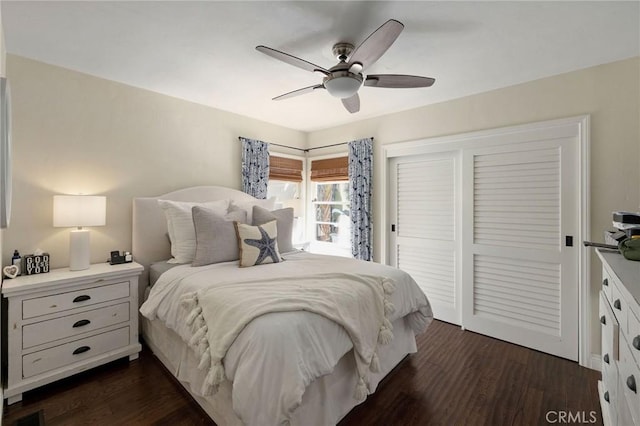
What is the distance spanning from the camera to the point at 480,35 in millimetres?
1893

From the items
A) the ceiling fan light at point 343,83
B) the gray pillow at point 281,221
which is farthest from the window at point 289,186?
the ceiling fan light at point 343,83

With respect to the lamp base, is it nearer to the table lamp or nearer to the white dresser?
the table lamp

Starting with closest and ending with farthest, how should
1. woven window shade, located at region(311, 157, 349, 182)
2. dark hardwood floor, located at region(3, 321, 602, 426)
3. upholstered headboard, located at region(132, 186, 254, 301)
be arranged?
1. dark hardwood floor, located at region(3, 321, 602, 426)
2. upholstered headboard, located at region(132, 186, 254, 301)
3. woven window shade, located at region(311, 157, 349, 182)

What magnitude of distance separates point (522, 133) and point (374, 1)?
1.96 m

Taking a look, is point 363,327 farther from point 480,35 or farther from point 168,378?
point 480,35

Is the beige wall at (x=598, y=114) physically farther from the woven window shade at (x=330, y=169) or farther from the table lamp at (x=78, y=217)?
the table lamp at (x=78, y=217)

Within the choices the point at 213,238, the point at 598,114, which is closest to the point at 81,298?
the point at 213,238

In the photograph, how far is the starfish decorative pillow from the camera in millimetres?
2334

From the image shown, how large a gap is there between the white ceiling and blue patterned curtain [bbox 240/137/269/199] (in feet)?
3.29

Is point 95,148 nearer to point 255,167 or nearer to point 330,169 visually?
point 255,167

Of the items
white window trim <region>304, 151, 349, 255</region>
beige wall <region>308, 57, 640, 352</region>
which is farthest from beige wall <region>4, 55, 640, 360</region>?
white window trim <region>304, 151, 349, 255</region>

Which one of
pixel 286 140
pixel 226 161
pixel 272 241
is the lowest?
pixel 272 241

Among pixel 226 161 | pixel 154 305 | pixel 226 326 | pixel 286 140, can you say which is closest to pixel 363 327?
pixel 226 326

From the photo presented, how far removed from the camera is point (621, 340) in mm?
1256
